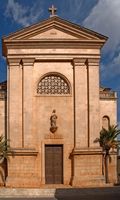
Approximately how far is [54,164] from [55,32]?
9600 millimetres

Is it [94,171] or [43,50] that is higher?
[43,50]

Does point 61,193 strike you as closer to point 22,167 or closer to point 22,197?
point 22,197

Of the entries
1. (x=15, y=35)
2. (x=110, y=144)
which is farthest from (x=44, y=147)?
(x=15, y=35)

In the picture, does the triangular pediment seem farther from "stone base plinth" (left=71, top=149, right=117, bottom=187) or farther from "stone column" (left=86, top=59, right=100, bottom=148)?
"stone base plinth" (left=71, top=149, right=117, bottom=187)

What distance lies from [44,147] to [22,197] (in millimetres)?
7409

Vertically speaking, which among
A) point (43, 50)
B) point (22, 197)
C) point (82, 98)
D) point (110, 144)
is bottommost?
point (22, 197)

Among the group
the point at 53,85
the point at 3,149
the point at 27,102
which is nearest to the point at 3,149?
the point at 3,149

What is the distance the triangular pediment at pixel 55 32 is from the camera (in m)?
45.0

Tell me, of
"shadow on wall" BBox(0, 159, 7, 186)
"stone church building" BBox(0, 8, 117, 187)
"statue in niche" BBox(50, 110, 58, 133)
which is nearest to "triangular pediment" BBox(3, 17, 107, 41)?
"stone church building" BBox(0, 8, 117, 187)

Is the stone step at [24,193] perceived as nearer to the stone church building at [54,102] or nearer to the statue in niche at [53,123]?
the stone church building at [54,102]

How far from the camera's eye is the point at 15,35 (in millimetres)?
44875

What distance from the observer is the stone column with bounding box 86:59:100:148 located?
4428cm

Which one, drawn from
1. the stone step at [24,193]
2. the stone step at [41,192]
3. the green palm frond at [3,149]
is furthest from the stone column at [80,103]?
the stone step at [24,193]

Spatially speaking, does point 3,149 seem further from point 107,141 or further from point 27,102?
point 107,141
